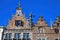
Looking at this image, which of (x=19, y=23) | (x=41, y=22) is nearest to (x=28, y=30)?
(x=19, y=23)

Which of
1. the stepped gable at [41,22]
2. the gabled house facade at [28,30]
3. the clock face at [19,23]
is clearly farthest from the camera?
the stepped gable at [41,22]

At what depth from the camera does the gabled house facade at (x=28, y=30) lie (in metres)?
33.7

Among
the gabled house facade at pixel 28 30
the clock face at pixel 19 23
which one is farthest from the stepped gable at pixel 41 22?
the clock face at pixel 19 23

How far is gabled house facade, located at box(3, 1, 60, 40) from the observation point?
3369 cm

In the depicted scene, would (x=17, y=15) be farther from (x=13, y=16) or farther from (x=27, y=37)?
(x=27, y=37)

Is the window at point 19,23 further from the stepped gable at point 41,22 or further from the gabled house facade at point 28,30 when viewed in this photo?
the stepped gable at point 41,22

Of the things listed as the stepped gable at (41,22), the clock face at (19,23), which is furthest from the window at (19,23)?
the stepped gable at (41,22)

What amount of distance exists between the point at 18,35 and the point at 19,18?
9.39 feet

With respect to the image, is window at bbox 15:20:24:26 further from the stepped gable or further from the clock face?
the stepped gable

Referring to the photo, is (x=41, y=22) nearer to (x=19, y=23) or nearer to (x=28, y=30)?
(x=28, y=30)

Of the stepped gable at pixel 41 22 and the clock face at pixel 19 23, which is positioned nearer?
the clock face at pixel 19 23

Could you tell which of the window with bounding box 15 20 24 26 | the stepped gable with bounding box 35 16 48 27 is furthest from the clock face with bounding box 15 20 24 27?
the stepped gable with bounding box 35 16 48 27

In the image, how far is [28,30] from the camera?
3409cm

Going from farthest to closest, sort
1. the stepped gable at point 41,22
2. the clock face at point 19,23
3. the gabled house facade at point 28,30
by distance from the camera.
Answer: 1. the stepped gable at point 41,22
2. the clock face at point 19,23
3. the gabled house facade at point 28,30
